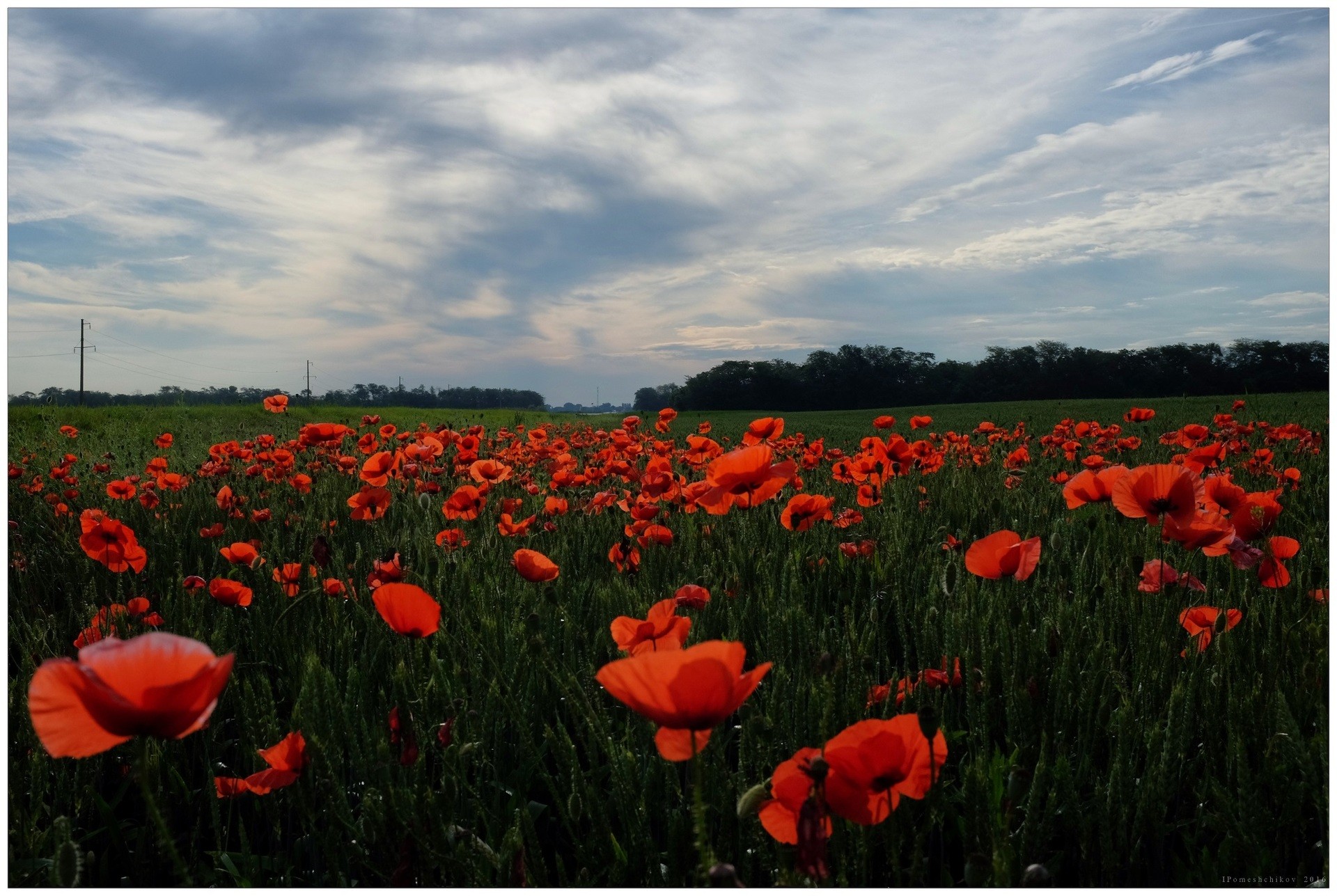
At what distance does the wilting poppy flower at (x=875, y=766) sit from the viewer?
883mm

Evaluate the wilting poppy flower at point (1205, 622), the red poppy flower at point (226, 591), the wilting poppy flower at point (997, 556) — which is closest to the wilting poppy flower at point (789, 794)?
the wilting poppy flower at point (997, 556)

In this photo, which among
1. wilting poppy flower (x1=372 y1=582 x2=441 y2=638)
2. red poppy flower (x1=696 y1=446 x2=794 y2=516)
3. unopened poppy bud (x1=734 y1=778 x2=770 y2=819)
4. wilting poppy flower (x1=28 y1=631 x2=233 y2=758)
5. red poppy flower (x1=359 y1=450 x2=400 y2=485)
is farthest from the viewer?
red poppy flower (x1=359 y1=450 x2=400 y2=485)

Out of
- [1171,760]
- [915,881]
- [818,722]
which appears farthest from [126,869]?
[1171,760]

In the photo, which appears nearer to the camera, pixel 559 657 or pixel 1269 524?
pixel 559 657

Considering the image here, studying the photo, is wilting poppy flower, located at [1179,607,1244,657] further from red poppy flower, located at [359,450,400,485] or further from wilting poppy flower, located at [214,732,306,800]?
red poppy flower, located at [359,450,400,485]

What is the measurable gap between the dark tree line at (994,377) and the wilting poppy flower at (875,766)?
7092 mm

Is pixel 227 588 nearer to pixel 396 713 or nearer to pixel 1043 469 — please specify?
pixel 396 713

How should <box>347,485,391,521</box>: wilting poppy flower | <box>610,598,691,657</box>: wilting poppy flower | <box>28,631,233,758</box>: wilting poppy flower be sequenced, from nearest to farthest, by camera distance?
1. <box>28,631,233,758</box>: wilting poppy flower
2. <box>610,598,691,657</box>: wilting poppy flower
3. <box>347,485,391,521</box>: wilting poppy flower

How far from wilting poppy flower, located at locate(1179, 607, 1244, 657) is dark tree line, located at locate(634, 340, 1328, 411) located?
18.9 ft

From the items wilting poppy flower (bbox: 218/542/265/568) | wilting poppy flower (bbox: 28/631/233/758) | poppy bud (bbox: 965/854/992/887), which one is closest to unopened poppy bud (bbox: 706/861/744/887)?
poppy bud (bbox: 965/854/992/887)

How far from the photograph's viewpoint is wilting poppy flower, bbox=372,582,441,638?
4.46ft

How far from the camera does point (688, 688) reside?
0.74 m

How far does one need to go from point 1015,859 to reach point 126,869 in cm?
154

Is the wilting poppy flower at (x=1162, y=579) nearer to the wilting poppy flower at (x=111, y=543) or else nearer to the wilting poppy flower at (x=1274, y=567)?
the wilting poppy flower at (x=1274, y=567)
